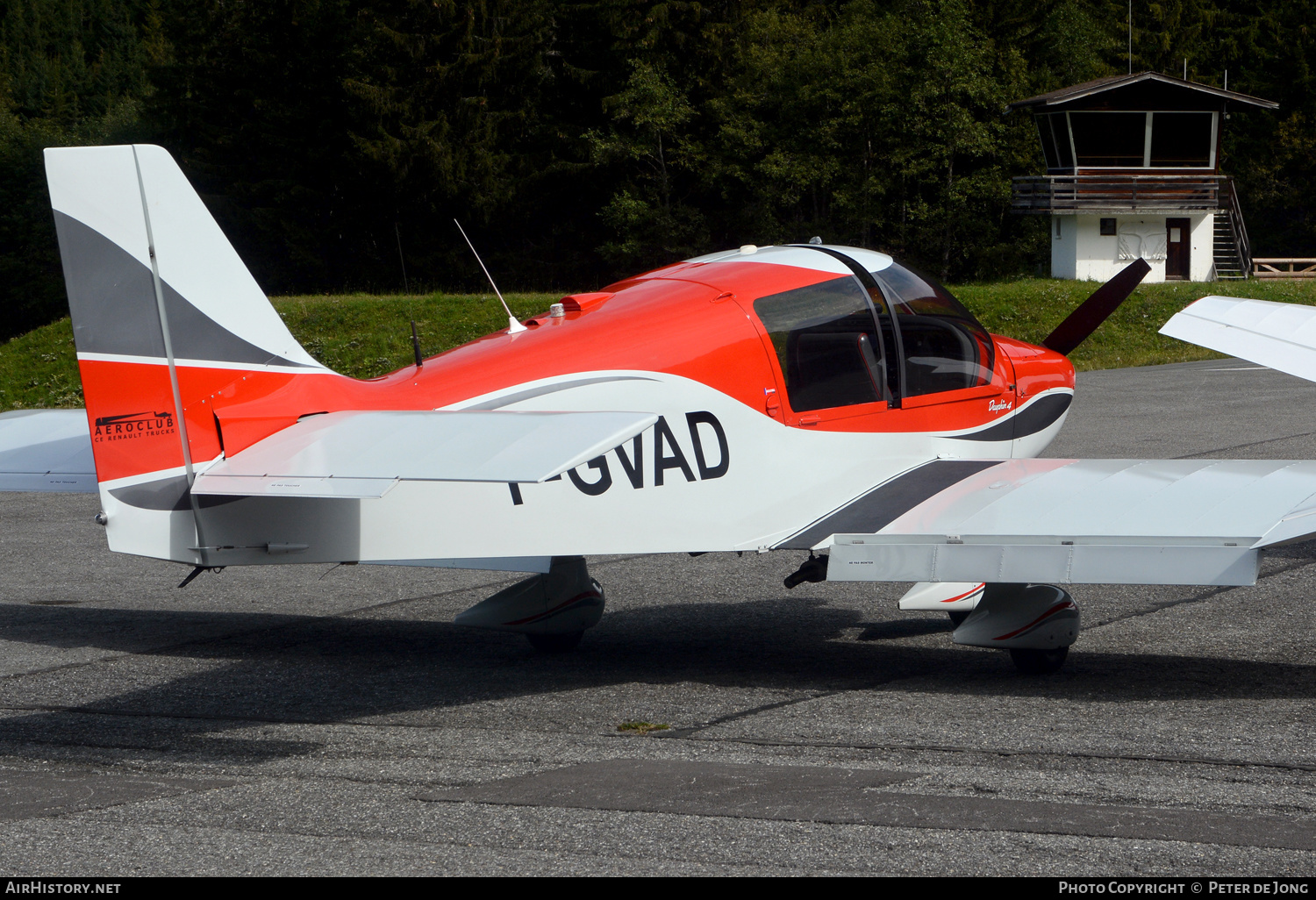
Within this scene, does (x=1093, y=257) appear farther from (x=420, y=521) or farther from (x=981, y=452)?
(x=420, y=521)

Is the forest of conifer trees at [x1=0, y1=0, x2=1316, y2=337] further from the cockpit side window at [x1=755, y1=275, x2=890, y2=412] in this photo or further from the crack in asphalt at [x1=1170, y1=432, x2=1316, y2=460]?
the cockpit side window at [x1=755, y1=275, x2=890, y2=412]

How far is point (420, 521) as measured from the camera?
19.6 feet

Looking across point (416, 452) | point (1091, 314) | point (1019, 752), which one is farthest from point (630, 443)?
point (1091, 314)

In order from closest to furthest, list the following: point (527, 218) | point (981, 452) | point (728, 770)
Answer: point (728, 770) < point (981, 452) < point (527, 218)

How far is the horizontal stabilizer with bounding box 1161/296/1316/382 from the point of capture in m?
7.51

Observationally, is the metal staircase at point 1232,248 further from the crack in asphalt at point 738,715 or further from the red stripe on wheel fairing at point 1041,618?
the crack in asphalt at point 738,715

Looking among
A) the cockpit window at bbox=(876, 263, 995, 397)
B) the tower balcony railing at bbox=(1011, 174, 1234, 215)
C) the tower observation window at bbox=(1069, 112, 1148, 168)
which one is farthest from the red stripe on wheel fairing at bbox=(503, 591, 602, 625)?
the tower observation window at bbox=(1069, 112, 1148, 168)

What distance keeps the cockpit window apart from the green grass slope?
84.6 ft

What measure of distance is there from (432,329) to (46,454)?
28.3m

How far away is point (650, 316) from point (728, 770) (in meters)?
2.57

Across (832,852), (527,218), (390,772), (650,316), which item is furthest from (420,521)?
(527,218)

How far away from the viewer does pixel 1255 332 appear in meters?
7.90

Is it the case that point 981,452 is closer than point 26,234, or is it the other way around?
point 981,452

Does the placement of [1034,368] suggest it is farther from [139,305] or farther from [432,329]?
[432,329]
